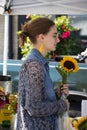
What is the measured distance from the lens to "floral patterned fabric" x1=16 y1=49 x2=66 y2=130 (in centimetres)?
176

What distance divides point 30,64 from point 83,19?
6.41 metres

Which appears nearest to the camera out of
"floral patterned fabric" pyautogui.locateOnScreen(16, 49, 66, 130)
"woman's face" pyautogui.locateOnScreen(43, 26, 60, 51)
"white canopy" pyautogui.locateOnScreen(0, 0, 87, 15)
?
"floral patterned fabric" pyautogui.locateOnScreen(16, 49, 66, 130)

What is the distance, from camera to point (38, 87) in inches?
69.1

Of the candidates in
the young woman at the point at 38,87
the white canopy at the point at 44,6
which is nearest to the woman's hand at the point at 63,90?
the young woman at the point at 38,87

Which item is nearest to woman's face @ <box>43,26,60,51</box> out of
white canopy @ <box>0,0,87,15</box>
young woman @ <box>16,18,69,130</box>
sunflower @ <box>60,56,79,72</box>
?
young woman @ <box>16,18,69,130</box>

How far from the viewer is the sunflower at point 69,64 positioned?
1.98 m

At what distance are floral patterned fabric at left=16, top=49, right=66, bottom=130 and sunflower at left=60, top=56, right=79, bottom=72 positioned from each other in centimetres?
16

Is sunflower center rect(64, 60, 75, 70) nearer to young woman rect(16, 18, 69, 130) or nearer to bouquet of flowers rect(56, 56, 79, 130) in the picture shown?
bouquet of flowers rect(56, 56, 79, 130)

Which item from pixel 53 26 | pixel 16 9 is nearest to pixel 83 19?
pixel 16 9

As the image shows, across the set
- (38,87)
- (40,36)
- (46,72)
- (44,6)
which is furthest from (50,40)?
(44,6)

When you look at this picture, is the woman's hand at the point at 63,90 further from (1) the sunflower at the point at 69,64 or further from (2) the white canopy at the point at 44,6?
(2) the white canopy at the point at 44,6

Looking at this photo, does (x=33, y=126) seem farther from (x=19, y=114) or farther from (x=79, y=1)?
(x=79, y=1)

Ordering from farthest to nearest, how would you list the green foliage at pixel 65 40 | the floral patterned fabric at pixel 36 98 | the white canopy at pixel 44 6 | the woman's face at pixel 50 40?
the green foliage at pixel 65 40 < the white canopy at pixel 44 6 < the woman's face at pixel 50 40 < the floral patterned fabric at pixel 36 98

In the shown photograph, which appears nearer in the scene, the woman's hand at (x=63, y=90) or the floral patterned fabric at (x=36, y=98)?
the floral patterned fabric at (x=36, y=98)
